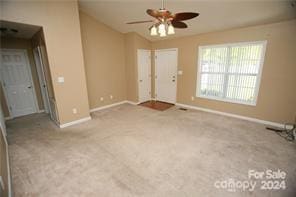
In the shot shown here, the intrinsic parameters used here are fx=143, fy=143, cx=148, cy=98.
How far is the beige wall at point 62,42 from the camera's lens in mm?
2760

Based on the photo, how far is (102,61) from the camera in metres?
4.86

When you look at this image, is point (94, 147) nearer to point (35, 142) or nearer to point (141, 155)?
point (141, 155)

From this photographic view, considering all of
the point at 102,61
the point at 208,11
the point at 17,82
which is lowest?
the point at 17,82

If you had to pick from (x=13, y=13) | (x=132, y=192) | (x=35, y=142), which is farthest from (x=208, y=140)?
(x=13, y=13)

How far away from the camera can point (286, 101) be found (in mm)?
3260

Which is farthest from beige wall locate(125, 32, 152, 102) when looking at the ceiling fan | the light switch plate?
the ceiling fan

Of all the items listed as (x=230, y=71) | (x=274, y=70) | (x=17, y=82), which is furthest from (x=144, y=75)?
(x=17, y=82)

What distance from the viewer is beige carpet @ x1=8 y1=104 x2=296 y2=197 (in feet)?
6.13

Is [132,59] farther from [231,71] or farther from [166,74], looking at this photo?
[231,71]

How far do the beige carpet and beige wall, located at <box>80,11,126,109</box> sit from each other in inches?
56.2

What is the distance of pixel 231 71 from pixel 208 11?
1.76 m

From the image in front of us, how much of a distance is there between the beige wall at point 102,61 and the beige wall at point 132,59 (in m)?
0.20

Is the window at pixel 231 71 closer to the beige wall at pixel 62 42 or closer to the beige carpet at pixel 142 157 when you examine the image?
the beige carpet at pixel 142 157

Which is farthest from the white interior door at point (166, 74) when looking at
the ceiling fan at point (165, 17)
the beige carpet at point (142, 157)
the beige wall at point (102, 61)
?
the ceiling fan at point (165, 17)
